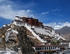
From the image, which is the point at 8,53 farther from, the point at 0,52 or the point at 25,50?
the point at 25,50

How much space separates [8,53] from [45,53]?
1517 inches

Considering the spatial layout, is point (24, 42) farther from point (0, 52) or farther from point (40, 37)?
point (0, 52)

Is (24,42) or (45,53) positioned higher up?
(24,42)

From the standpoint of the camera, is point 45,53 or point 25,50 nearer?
point 25,50

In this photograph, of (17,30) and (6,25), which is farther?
(6,25)

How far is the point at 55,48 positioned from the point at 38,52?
721 centimetres

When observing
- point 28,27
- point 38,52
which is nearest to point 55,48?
point 38,52

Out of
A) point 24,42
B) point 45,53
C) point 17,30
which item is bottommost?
point 45,53

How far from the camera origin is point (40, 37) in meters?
87.7

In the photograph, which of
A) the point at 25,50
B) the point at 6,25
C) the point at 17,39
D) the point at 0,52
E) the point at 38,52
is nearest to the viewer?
the point at 0,52

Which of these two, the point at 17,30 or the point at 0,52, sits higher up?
the point at 17,30

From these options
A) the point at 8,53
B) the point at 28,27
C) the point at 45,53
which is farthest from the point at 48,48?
the point at 8,53

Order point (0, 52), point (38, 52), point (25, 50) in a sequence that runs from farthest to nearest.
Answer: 1. point (38, 52)
2. point (25, 50)
3. point (0, 52)

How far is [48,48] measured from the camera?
74.7m
